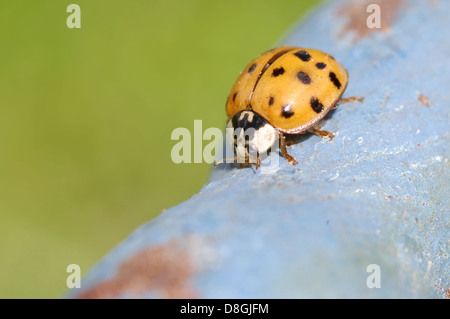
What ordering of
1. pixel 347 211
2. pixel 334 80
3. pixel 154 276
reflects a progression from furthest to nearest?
pixel 334 80
pixel 347 211
pixel 154 276

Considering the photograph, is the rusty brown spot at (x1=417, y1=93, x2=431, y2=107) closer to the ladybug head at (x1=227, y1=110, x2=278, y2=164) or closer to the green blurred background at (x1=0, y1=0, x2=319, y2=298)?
the ladybug head at (x1=227, y1=110, x2=278, y2=164)

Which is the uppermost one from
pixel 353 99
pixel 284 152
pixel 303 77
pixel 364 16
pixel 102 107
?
pixel 102 107

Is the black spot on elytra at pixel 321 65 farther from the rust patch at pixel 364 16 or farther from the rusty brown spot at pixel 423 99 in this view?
the rusty brown spot at pixel 423 99

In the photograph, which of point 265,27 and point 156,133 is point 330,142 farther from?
point 265,27

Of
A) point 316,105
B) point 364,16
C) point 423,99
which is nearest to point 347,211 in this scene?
point 423,99

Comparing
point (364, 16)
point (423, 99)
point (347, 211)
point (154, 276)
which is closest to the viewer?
point (154, 276)

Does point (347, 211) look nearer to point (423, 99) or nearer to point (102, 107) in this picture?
point (423, 99)

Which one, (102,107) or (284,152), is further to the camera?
(102,107)
